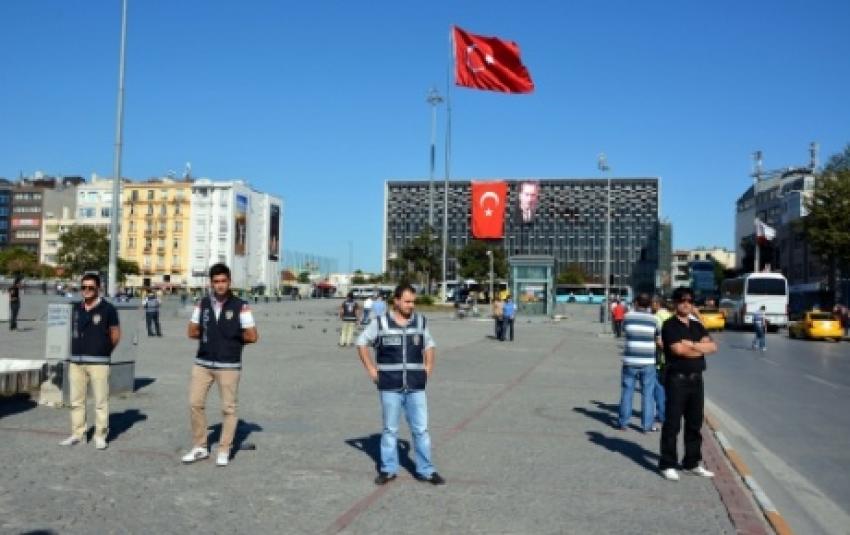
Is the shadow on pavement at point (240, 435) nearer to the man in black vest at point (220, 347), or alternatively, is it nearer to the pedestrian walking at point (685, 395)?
the man in black vest at point (220, 347)

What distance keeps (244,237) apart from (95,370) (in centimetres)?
12488

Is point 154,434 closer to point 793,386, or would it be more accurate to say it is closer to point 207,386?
point 207,386

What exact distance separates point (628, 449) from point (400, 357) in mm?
3393

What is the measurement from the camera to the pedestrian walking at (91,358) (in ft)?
27.1

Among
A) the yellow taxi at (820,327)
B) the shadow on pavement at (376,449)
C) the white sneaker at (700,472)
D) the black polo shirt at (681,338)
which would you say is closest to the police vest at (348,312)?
the shadow on pavement at (376,449)

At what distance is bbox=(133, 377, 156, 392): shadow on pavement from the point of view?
1295 centimetres

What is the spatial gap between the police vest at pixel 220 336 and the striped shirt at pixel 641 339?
485 cm

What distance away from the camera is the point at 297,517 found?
5.90 metres

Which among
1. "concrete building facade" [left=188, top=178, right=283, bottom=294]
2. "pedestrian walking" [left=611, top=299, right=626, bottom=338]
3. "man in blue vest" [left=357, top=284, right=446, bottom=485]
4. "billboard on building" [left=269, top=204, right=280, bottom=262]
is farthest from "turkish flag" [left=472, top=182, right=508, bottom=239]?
"billboard on building" [left=269, top=204, right=280, bottom=262]

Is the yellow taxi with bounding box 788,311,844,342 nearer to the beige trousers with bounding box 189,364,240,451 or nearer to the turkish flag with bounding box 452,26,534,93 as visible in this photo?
the turkish flag with bounding box 452,26,534,93

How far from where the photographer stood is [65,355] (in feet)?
36.3

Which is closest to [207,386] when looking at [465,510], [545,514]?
[465,510]

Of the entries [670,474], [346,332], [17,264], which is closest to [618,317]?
[346,332]

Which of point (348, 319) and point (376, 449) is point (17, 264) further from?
point (376, 449)
